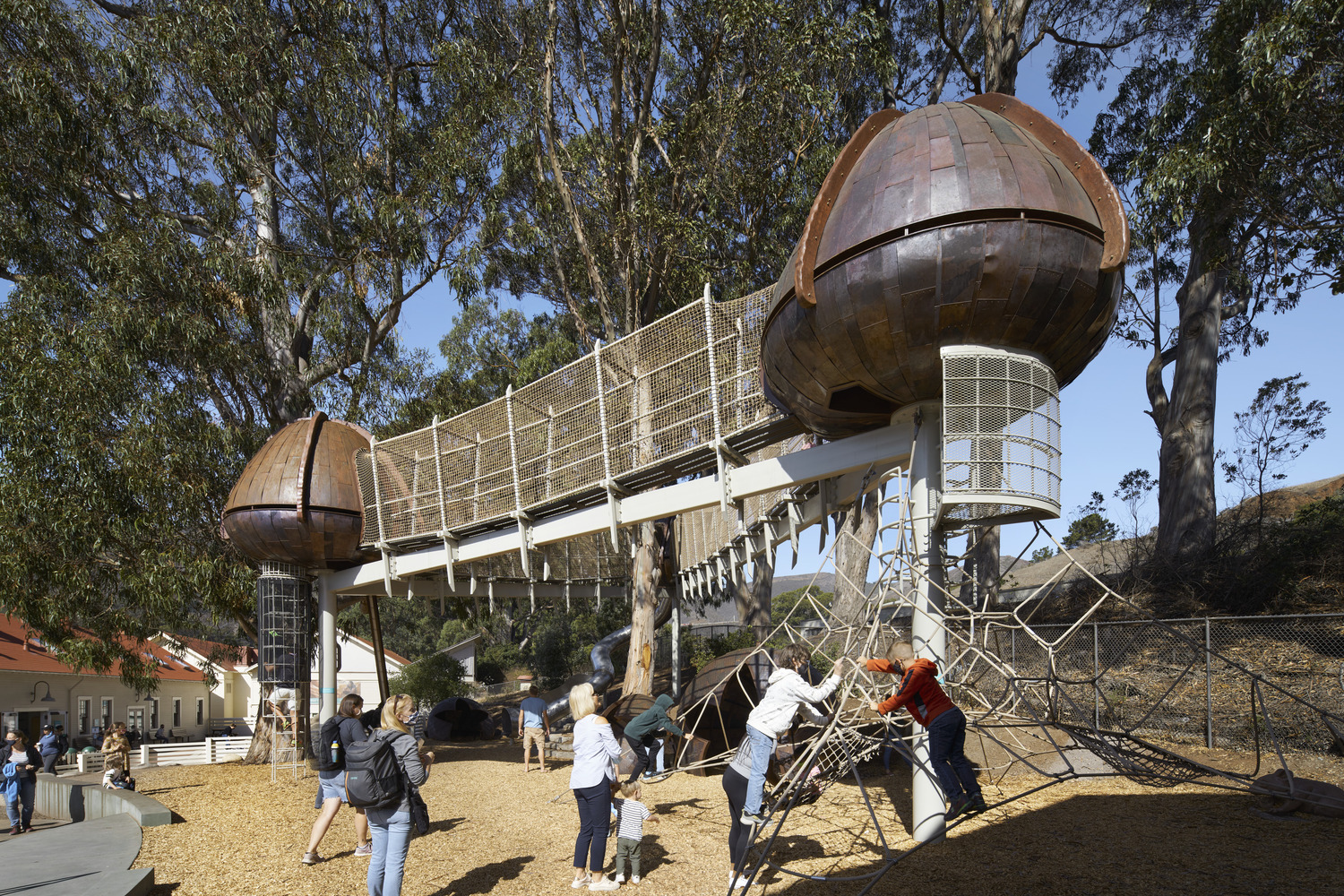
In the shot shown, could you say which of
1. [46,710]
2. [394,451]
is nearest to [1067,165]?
[394,451]

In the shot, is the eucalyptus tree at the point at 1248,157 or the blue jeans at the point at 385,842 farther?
the eucalyptus tree at the point at 1248,157

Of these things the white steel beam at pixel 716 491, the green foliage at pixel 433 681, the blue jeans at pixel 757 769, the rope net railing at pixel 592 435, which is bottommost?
the green foliage at pixel 433 681

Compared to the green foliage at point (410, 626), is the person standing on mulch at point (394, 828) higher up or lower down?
higher up

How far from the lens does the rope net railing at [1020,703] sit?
267 inches

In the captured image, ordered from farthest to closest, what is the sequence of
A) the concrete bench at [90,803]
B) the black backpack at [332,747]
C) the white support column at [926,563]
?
the concrete bench at [90,803] < the white support column at [926,563] < the black backpack at [332,747]

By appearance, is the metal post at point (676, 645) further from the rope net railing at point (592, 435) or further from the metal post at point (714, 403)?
the metal post at point (714, 403)

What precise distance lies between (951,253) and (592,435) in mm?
6371

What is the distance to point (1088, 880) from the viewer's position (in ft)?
21.8

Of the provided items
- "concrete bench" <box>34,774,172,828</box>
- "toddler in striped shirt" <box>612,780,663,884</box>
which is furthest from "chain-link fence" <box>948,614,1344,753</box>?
"concrete bench" <box>34,774,172,828</box>

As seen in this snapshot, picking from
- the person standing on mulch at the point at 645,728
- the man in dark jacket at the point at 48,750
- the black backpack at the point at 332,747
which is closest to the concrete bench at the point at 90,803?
the man in dark jacket at the point at 48,750

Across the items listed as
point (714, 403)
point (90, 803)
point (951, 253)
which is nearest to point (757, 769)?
point (951, 253)

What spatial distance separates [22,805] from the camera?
39.0 feet

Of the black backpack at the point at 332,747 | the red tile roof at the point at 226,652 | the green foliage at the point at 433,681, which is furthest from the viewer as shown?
the green foliage at the point at 433,681

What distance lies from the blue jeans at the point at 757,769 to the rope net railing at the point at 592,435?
4434mm
